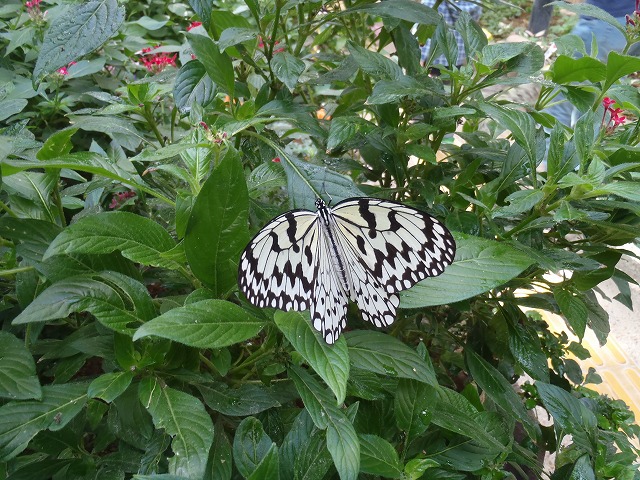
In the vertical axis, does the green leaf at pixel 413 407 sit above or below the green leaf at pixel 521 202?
below

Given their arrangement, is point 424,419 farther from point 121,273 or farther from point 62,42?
point 62,42

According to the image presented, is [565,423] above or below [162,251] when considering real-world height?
below

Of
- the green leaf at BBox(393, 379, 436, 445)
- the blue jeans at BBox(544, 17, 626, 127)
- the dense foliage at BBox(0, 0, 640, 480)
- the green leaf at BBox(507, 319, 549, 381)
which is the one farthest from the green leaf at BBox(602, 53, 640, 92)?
the blue jeans at BBox(544, 17, 626, 127)

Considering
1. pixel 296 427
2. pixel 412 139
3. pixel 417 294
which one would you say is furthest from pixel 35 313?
pixel 412 139

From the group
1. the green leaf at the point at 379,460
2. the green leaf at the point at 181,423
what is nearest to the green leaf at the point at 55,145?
the green leaf at the point at 181,423

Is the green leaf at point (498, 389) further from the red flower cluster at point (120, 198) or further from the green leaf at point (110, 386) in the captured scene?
the red flower cluster at point (120, 198)

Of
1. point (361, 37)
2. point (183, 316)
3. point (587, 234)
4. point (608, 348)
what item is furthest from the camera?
point (608, 348)

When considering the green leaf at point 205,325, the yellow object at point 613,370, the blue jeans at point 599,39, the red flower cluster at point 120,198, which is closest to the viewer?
the green leaf at point 205,325
